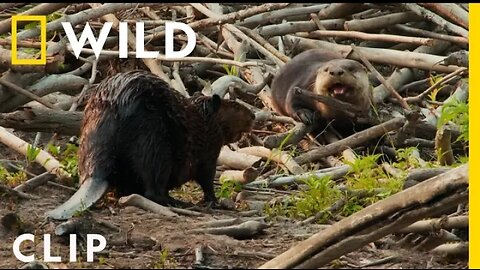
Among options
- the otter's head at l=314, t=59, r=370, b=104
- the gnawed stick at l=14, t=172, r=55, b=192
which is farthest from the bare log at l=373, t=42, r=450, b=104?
the gnawed stick at l=14, t=172, r=55, b=192

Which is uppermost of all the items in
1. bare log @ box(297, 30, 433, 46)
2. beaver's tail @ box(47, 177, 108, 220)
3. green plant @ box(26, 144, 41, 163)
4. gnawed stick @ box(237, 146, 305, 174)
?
bare log @ box(297, 30, 433, 46)

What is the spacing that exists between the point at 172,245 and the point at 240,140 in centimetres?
291

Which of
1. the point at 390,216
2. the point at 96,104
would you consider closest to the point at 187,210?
the point at 96,104

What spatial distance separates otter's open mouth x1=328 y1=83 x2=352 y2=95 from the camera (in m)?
7.91

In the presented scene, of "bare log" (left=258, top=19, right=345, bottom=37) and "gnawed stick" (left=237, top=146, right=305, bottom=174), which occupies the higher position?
"bare log" (left=258, top=19, right=345, bottom=37)

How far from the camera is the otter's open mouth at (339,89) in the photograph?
791cm

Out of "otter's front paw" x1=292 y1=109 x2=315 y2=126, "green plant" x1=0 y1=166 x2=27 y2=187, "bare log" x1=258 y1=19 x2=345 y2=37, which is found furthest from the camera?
"bare log" x1=258 y1=19 x2=345 y2=37

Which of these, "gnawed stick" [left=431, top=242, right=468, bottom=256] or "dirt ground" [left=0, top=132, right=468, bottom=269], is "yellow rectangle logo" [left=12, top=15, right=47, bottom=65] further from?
"gnawed stick" [left=431, top=242, right=468, bottom=256]

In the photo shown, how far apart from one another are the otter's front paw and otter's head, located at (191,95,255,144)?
1.26 m

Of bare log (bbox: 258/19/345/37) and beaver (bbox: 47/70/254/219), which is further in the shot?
bare log (bbox: 258/19/345/37)

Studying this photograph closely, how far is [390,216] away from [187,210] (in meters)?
2.04

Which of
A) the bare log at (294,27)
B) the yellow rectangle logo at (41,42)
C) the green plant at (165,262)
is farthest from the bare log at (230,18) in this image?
the green plant at (165,262)

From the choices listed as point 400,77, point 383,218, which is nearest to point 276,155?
point 400,77

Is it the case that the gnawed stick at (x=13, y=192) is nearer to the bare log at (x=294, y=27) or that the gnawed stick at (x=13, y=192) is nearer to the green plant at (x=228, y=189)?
the green plant at (x=228, y=189)
